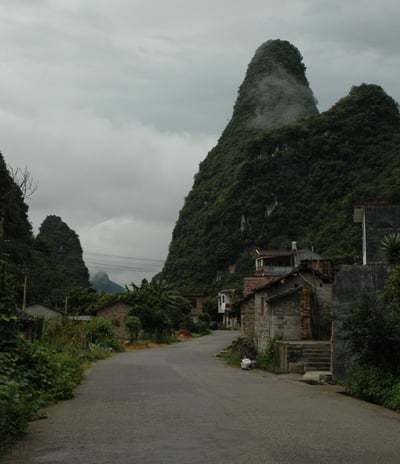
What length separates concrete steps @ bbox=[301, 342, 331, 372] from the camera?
75.0 feet

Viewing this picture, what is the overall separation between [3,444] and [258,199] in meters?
111

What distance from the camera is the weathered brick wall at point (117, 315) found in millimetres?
57644

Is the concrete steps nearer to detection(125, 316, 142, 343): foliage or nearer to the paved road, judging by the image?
the paved road

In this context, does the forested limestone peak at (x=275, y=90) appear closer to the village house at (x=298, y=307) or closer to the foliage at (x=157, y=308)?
the foliage at (x=157, y=308)

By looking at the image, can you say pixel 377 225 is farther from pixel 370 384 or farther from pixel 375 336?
pixel 370 384

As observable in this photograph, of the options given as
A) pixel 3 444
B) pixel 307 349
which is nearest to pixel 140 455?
pixel 3 444

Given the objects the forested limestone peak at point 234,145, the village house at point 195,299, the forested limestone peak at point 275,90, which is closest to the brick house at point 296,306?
the village house at point 195,299

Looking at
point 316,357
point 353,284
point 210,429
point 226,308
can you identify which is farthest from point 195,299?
point 210,429

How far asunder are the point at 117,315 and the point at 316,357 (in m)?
37.1

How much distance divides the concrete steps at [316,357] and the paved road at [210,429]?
565 cm

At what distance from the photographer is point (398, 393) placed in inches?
540

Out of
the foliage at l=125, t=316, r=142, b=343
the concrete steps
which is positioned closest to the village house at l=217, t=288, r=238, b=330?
the foliage at l=125, t=316, r=142, b=343

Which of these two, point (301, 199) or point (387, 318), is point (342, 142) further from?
point (387, 318)

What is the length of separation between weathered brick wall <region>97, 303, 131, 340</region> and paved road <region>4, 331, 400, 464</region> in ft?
134
